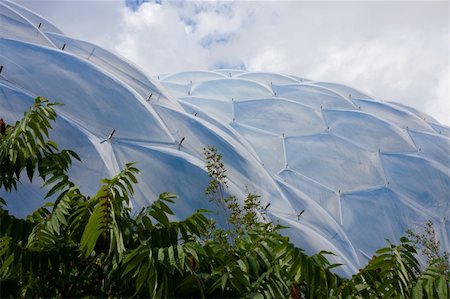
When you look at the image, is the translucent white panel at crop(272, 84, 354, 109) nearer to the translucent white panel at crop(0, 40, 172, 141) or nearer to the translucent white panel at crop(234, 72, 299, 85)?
the translucent white panel at crop(234, 72, 299, 85)

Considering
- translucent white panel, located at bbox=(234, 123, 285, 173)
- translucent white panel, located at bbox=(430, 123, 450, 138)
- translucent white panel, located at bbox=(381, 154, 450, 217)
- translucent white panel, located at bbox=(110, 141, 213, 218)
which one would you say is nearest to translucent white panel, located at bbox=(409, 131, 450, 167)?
translucent white panel, located at bbox=(381, 154, 450, 217)

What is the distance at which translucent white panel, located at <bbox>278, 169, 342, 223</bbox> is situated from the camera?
18.1m

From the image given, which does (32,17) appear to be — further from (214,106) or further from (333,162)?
(333,162)

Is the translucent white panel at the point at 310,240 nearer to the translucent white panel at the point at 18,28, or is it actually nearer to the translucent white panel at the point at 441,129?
the translucent white panel at the point at 18,28

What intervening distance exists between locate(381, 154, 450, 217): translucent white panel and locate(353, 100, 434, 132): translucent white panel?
9.25 ft

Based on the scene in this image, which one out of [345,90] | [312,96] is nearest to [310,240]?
[312,96]

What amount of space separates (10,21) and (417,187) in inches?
552

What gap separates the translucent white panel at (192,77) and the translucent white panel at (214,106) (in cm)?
255

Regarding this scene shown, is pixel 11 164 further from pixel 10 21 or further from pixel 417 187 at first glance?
pixel 417 187

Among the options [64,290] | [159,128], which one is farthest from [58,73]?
[64,290]

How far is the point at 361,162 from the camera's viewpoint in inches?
773

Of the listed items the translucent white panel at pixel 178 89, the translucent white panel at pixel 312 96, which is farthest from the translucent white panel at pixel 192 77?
the translucent white panel at pixel 312 96

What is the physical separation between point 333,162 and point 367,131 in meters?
2.76

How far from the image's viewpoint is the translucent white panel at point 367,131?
2075 cm
